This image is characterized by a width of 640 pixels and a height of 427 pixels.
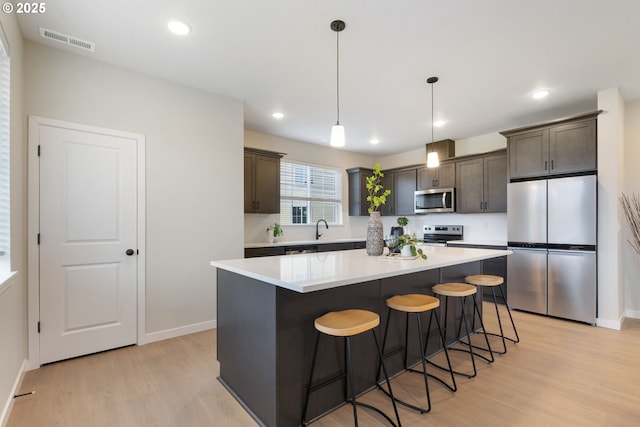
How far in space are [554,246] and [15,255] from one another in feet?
17.7

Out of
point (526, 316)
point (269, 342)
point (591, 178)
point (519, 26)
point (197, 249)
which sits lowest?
point (526, 316)

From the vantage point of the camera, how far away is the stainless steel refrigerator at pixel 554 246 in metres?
3.55

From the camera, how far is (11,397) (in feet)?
6.61

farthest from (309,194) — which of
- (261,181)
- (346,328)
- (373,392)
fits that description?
(346,328)

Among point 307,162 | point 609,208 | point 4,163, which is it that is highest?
point 307,162

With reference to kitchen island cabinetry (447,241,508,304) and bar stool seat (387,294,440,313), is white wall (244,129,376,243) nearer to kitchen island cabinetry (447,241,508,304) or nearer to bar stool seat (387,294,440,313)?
kitchen island cabinetry (447,241,508,304)

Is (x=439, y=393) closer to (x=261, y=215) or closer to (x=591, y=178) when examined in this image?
(x=591, y=178)

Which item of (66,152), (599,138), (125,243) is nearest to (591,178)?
(599,138)

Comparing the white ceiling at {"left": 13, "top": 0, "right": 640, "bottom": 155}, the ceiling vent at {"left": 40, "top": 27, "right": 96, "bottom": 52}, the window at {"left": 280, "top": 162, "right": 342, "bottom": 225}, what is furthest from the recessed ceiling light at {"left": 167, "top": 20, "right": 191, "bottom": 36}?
the window at {"left": 280, "top": 162, "right": 342, "bottom": 225}

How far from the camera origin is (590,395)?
214cm

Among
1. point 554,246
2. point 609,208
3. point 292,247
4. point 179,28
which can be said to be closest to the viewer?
point 179,28

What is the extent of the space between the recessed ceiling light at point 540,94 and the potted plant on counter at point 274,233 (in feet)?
12.6

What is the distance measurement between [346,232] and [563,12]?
470 cm

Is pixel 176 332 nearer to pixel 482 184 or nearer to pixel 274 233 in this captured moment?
pixel 274 233
